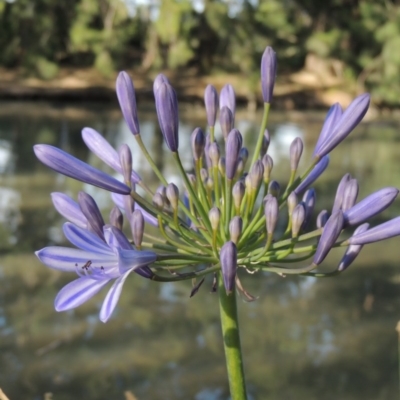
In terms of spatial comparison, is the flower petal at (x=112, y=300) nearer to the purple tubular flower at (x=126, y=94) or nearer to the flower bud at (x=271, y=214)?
the flower bud at (x=271, y=214)

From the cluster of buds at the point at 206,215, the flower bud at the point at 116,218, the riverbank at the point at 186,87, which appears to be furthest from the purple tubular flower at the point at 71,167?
the riverbank at the point at 186,87

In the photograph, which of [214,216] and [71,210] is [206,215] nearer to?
[214,216]

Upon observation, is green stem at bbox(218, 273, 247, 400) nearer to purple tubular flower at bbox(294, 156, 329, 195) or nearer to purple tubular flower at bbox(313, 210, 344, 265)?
purple tubular flower at bbox(313, 210, 344, 265)

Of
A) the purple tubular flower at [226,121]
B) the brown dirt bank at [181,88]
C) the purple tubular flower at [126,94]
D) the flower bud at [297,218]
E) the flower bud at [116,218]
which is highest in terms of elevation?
the brown dirt bank at [181,88]

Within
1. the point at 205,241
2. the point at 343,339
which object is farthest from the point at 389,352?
the point at 205,241

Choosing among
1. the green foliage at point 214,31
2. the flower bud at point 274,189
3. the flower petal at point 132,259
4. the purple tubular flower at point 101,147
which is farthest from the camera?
the green foliage at point 214,31

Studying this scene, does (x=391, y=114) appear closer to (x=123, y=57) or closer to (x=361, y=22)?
(x=361, y=22)
